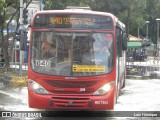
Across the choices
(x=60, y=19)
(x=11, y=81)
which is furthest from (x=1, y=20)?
(x=60, y=19)

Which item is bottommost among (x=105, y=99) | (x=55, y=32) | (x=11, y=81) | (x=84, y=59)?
(x=11, y=81)

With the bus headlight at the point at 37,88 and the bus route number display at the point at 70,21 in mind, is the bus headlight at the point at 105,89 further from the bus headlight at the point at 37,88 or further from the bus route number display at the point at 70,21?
the bus route number display at the point at 70,21

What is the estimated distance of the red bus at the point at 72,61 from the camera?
1108cm

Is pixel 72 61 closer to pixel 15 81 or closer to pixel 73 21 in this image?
pixel 73 21

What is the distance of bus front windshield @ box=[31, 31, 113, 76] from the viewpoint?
11.2 metres

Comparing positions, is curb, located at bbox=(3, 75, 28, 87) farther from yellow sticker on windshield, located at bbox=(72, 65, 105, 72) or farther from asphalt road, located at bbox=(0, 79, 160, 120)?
yellow sticker on windshield, located at bbox=(72, 65, 105, 72)

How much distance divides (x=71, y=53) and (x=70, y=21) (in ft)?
3.03

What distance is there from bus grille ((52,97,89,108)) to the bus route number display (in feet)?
6.59

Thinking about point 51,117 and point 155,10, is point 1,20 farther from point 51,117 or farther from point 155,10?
point 155,10

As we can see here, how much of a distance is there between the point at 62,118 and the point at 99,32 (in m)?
2.47

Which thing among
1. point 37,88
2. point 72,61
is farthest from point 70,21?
point 37,88

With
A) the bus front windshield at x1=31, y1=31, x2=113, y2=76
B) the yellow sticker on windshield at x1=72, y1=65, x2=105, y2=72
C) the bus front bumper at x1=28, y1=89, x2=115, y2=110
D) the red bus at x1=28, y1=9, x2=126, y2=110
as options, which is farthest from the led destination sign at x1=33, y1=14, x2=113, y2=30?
the bus front bumper at x1=28, y1=89, x2=115, y2=110

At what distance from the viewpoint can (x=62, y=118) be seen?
1160cm

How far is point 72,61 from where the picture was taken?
11211mm
